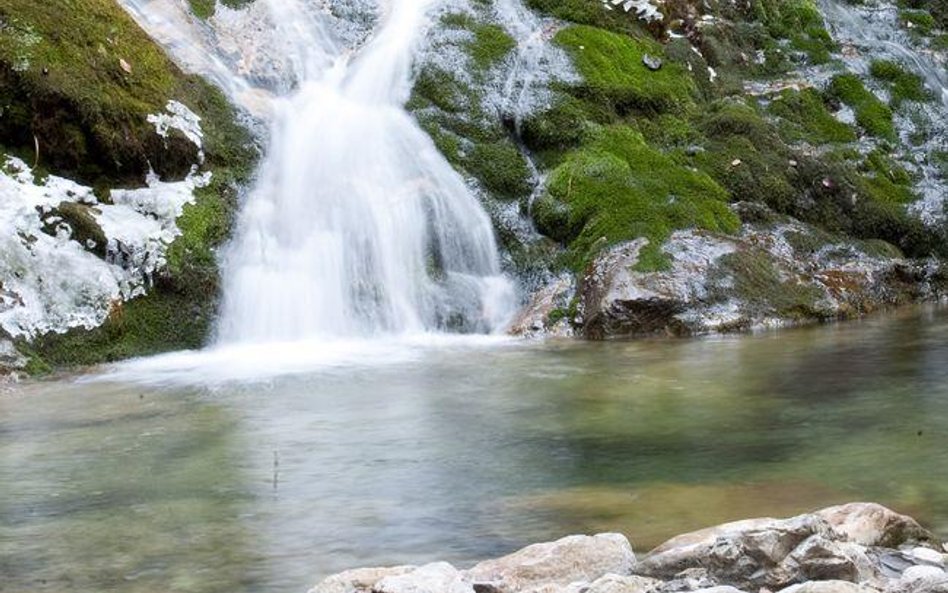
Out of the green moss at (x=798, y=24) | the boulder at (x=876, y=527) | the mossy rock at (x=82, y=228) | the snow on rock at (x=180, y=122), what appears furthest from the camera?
the green moss at (x=798, y=24)

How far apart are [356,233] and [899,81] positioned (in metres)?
12.7

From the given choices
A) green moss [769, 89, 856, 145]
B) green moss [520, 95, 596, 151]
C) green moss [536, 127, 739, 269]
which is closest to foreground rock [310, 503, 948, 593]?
green moss [536, 127, 739, 269]

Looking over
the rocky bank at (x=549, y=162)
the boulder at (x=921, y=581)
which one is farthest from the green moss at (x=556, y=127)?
the boulder at (x=921, y=581)

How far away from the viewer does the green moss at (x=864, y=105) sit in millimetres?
20109

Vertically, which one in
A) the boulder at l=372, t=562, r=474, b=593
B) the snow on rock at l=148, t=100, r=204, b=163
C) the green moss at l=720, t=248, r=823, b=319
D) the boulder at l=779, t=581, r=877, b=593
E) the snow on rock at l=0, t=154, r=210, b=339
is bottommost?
the boulder at l=372, t=562, r=474, b=593

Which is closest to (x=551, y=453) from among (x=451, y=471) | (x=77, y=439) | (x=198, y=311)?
(x=451, y=471)

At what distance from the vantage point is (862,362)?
1034cm

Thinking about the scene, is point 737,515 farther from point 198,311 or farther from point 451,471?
point 198,311

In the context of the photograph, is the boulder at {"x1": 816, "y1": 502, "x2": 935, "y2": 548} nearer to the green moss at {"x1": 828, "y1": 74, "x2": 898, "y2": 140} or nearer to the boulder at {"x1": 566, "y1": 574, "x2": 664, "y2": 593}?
Result: the boulder at {"x1": 566, "y1": 574, "x2": 664, "y2": 593}

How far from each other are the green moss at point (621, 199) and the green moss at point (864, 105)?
596cm

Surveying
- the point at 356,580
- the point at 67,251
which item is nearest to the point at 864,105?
the point at 67,251

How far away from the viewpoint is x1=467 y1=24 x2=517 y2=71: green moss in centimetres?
1733

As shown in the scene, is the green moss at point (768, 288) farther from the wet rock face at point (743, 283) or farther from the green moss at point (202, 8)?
the green moss at point (202, 8)

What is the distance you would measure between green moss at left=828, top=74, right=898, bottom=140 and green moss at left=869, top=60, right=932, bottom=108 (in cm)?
55
